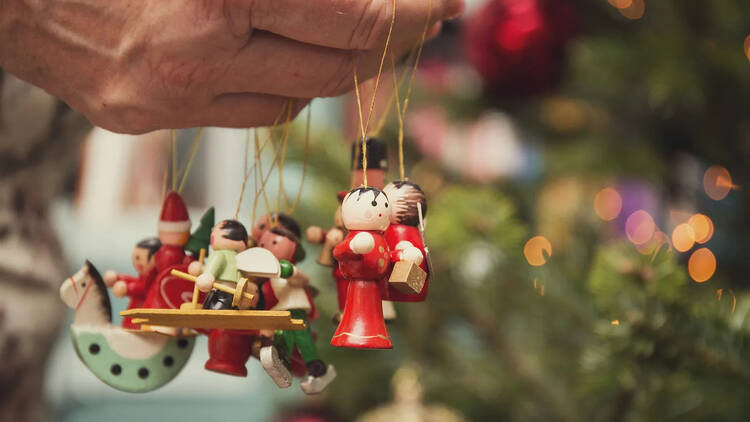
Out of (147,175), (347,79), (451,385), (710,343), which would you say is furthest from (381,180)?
(147,175)

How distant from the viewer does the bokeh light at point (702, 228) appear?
3.47 feet

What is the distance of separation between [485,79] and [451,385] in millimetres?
434

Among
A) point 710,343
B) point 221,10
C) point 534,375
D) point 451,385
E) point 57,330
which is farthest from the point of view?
point 451,385

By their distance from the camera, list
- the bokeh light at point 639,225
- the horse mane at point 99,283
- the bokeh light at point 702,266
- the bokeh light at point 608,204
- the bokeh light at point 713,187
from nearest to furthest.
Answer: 1. the horse mane at point 99,283
2. the bokeh light at point 702,266
3. the bokeh light at point 713,187
4. the bokeh light at point 639,225
5. the bokeh light at point 608,204

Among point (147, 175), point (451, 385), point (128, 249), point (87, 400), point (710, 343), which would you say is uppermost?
point (147, 175)

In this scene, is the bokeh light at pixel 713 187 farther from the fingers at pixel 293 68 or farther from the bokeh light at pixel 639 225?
the fingers at pixel 293 68

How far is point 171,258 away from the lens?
49cm

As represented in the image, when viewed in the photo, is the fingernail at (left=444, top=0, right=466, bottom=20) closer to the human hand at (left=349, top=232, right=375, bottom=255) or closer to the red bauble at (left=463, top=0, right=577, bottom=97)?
the human hand at (left=349, top=232, right=375, bottom=255)

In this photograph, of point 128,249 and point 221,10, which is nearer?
point 221,10

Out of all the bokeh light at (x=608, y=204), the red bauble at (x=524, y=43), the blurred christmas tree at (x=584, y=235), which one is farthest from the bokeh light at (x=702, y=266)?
the bokeh light at (x=608, y=204)

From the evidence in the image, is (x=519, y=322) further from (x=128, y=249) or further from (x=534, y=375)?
(x=128, y=249)

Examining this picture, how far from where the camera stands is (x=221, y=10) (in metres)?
0.39

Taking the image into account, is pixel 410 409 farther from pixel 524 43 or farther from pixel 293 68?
pixel 293 68

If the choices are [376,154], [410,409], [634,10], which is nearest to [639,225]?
[634,10]
